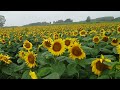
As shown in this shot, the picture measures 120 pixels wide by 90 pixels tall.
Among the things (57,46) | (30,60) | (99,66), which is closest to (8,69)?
(30,60)

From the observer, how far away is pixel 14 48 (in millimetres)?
4836

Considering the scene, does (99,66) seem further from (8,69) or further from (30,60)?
(8,69)

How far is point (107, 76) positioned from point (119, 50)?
55 centimetres

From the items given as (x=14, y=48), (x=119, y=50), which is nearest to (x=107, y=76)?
(x=119, y=50)

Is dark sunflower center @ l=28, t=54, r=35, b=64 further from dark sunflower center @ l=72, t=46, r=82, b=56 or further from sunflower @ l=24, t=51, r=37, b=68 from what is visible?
dark sunflower center @ l=72, t=46, r=82, b=56

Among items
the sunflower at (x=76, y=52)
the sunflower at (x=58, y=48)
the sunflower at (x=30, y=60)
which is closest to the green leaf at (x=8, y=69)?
the sunflower at (x=30, y=60)

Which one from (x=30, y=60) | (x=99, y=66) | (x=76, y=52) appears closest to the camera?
(x=99, y=66)

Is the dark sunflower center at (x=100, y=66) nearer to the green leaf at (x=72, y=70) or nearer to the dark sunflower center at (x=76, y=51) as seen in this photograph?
the green leaf at (x=72, y=70)

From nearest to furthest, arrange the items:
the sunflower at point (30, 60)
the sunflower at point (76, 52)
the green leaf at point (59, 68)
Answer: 1. the green leaf at point (59, 68)
2. the sunflower at point (76, 52)
3. the sunflower at point (30, 60)

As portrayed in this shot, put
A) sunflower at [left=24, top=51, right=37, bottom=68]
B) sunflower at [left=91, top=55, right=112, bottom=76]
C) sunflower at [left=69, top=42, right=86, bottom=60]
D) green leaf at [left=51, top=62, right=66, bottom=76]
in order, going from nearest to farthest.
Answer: sunflower at [left=91, top=55, right=112, bottom=76] < green leaf at [left=51, top=62, right=66, bottom=76] < sunflower at [left=69, top=42, right=86, bottom=60] < sunflower at [left=24, top=51, right=37, bottom=68]

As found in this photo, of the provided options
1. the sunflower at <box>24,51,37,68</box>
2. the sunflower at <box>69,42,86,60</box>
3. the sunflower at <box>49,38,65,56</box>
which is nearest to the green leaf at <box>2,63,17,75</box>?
the sunflower at <box>24,51,37,68</box>

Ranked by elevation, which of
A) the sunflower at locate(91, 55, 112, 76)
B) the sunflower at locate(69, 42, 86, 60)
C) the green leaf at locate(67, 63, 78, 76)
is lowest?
the green leaf at locate(67, 63, 78, 76)

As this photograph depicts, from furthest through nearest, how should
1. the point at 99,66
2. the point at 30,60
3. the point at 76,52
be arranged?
the point at 30,60 → the point at 76,52 → the point at 99,66
